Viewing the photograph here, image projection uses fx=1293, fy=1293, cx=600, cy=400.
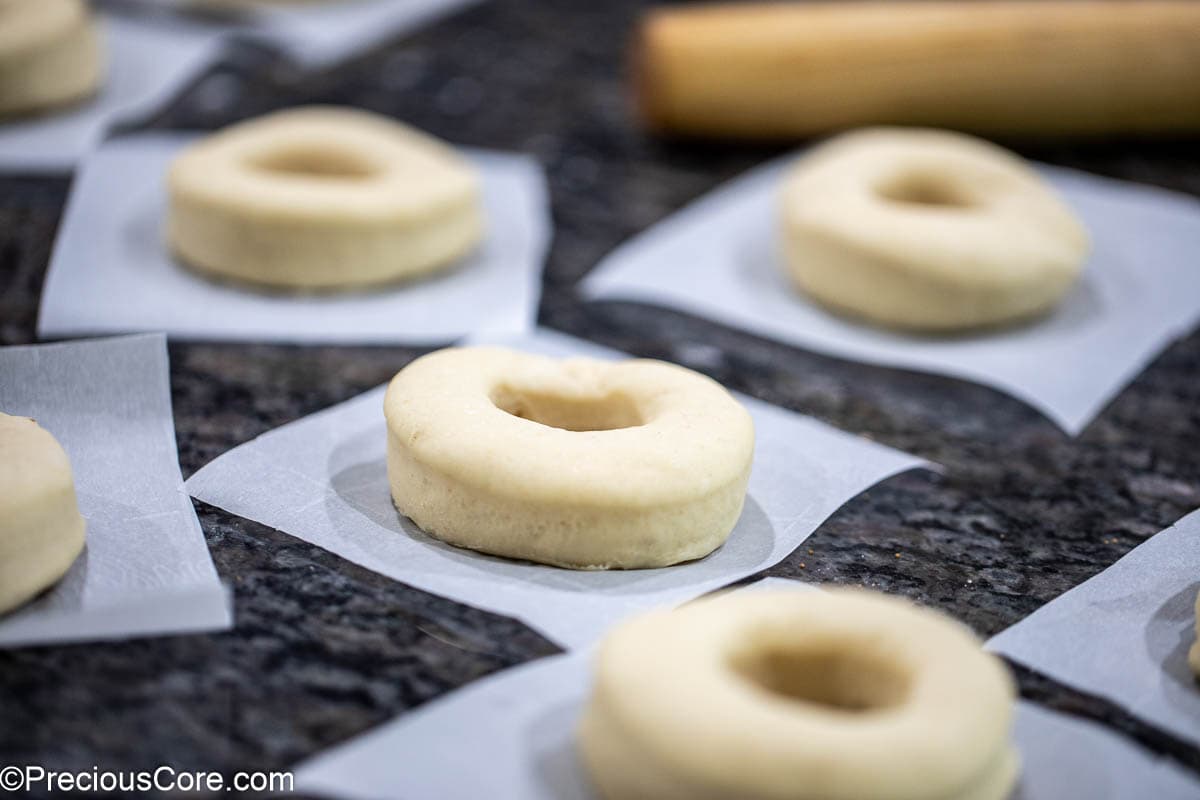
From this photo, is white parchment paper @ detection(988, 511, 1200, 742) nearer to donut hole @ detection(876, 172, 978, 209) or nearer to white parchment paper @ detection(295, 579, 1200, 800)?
white parchment paper @ detection(295, 579, 1200, 800)

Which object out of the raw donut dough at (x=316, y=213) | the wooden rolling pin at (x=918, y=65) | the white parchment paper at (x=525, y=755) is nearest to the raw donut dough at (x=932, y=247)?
the wooden rolling pin at (x=918, y=65)

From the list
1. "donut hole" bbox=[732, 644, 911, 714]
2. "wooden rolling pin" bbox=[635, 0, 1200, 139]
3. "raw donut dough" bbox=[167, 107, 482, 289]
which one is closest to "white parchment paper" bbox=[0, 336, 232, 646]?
"raw donut dough" bbox=[167, 107, 482, 289]

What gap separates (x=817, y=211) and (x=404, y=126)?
1.08 m

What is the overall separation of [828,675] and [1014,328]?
3.96 feet

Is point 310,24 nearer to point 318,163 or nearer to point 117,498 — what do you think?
point 318,163

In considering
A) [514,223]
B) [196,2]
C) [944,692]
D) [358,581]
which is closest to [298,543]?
[358,581]

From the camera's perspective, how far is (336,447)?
1.73m

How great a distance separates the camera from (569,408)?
1.71 metres

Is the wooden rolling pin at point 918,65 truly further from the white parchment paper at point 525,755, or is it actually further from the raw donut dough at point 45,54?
the white parchment paper at point 525,755

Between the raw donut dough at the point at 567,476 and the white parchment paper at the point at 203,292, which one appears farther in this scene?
the white parchment paper at the point at 203,292

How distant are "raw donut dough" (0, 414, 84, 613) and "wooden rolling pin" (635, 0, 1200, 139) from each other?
5.86 ft

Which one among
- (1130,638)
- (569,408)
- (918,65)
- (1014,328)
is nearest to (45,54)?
(569,408)

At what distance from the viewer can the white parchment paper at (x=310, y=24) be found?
2.97 metres

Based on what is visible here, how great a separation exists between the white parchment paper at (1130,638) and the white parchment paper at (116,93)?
1954mm
